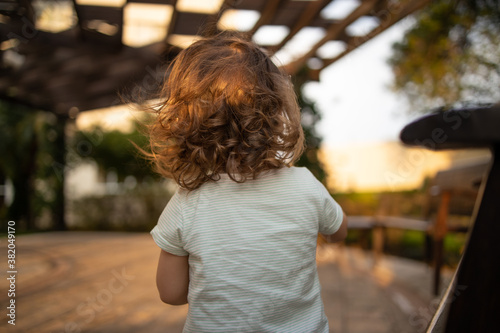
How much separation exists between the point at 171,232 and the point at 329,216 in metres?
0.40

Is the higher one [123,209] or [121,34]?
[121,34]

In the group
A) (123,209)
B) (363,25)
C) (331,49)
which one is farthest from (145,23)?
(123,209)

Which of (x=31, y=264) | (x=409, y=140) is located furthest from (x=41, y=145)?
(x=409, y=140)

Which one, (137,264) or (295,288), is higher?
(295,288)

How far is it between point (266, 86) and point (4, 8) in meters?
3.10

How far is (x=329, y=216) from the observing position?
37.1 inches

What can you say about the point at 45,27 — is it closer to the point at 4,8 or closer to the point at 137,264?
the point at 4,8

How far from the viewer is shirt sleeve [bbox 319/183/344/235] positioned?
36.6 inches

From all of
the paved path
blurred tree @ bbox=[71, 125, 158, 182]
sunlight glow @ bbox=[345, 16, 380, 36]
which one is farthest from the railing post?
blurred tree @ bbox=[71, 125, 158, 182]

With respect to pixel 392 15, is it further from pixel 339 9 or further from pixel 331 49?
pixel 331 49

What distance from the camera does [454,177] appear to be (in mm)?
2314

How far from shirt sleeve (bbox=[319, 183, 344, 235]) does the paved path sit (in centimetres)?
143

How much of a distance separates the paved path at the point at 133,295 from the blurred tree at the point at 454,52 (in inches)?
88.8

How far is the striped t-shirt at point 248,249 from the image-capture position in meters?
0.84
